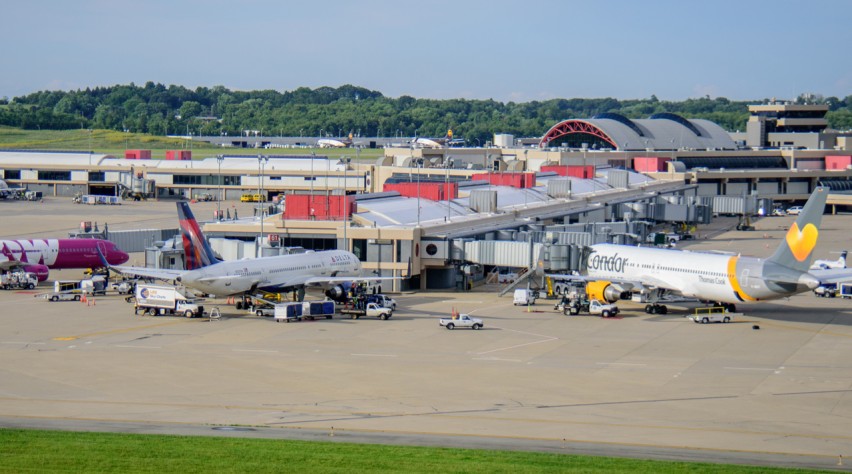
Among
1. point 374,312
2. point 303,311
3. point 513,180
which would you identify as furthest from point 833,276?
point 513,180

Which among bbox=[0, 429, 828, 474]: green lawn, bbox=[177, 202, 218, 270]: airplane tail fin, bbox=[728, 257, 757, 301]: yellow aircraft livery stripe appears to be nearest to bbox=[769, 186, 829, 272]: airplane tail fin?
bbox=[728, 257, 757, 301]: yellow aircraft livery stripe

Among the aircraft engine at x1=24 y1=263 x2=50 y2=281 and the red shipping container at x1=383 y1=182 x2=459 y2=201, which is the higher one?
the red shipping container at x1=383 y1=182 x2=459 y2=201

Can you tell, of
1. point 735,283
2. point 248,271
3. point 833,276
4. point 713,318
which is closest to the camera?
point 735,283

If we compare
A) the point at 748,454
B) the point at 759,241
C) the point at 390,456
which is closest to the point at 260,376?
the point at 390,456

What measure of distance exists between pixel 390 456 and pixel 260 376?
705 inches

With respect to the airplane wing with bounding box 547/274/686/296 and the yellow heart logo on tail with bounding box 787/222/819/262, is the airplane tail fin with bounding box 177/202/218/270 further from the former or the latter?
the yellow heart logo on tail with bounding box 787/222/819/262

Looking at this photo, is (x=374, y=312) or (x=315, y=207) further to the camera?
(x=315, y=207)

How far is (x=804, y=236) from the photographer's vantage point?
240 ft

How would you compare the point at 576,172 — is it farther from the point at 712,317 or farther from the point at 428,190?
the point at 712,317

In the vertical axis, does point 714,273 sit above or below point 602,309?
above

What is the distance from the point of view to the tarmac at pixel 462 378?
4706cm

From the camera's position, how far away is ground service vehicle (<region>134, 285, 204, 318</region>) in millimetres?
78312

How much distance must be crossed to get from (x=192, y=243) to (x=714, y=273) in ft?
117

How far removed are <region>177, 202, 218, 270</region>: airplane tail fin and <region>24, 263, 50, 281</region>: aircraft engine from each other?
79.9ft
